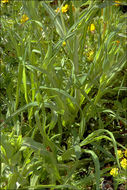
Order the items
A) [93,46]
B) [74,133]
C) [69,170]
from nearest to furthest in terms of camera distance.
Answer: [69,170], [74,133], [93,46]

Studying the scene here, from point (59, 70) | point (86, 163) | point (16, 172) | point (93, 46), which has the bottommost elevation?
point (86, 163)

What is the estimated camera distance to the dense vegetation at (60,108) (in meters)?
1.00

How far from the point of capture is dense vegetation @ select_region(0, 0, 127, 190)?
1004 millimetres

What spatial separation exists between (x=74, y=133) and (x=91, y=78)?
11.2 inches

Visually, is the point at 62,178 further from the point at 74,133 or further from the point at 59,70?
the point at 59,70

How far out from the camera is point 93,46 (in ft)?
5.31

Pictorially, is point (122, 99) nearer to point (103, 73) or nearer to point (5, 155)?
point (103, 73)

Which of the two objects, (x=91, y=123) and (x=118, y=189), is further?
(x=91, y=123)

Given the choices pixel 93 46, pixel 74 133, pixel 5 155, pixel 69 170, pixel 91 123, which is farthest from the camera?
pixel 93 46

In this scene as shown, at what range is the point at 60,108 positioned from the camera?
118 centimetres

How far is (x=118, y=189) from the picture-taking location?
46.0 inches

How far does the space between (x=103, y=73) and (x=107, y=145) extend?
389 mm

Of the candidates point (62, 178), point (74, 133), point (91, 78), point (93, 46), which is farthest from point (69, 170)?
point (93, 46)

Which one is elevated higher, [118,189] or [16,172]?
[16,172]
